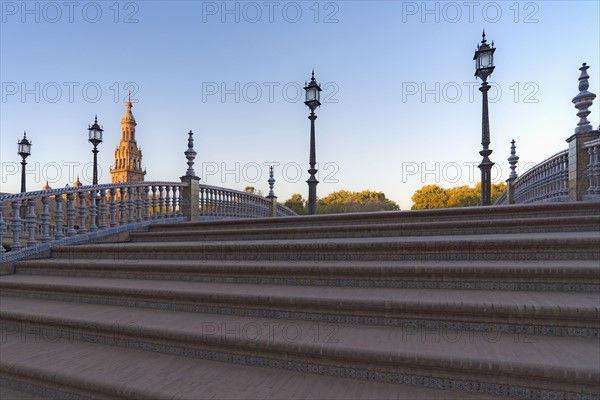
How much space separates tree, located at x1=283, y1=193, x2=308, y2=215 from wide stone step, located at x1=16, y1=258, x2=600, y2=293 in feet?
141

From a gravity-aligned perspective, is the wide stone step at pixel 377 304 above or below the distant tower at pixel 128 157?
below

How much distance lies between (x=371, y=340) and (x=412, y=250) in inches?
57.9

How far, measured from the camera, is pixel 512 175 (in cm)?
1181

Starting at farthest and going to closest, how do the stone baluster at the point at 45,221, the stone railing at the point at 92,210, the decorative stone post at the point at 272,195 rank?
the decorative stone post at the point at 272,195, the stone baluster at the point at 45,221, the stone railing at the point at 92,210

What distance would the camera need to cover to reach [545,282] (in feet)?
8.59

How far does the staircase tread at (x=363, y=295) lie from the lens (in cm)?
226

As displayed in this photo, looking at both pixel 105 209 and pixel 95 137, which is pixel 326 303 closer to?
pixel 105 209

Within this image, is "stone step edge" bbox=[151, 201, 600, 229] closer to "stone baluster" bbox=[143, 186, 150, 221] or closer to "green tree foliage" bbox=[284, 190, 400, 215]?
"stone baluster" bbox=[143, 186, 150, 221]

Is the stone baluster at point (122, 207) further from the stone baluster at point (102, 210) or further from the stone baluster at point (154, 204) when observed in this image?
the stone baluster at point (154, 204)

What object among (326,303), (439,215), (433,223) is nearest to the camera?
(326,303)

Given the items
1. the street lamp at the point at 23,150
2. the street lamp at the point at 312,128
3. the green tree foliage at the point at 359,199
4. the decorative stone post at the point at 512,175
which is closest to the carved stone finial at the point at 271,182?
the street lamp at the point at 312,128

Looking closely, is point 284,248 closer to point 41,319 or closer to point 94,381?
point 94,381

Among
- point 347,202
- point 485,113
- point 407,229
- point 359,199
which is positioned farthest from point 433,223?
point 359,199

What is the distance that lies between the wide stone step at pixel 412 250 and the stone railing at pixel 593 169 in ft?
11.1
